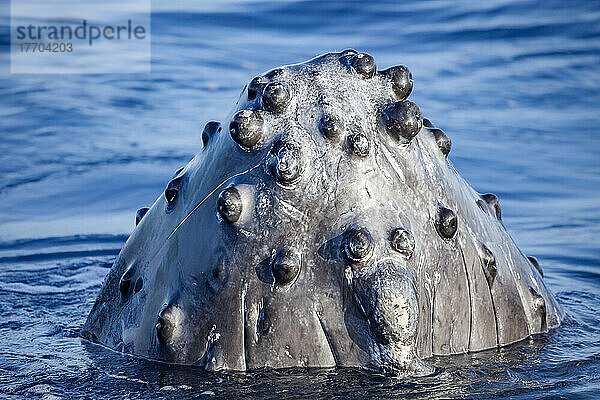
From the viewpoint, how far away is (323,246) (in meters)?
3.66

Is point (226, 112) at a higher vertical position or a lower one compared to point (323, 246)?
higher

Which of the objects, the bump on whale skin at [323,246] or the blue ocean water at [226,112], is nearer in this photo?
the bump on whale skin at [323,246]

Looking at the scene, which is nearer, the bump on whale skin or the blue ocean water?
the bump on whale skin

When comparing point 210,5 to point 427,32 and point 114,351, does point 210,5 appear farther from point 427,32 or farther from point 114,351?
point 114,351

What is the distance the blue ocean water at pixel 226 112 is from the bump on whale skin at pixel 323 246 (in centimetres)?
13

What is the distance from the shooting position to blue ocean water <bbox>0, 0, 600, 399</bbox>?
3.97m

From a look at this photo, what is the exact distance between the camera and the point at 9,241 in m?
8.16

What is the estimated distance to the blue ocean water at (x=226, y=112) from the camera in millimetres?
3969

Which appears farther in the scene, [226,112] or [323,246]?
[226,112]

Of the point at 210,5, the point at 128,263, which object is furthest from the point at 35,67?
the point at 128,263

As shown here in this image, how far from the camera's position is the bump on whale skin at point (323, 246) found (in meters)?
3.62

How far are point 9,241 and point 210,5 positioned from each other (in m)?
15.3

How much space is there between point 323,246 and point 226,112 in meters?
9.82

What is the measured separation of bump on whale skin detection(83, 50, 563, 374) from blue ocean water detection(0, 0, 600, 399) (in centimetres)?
13
